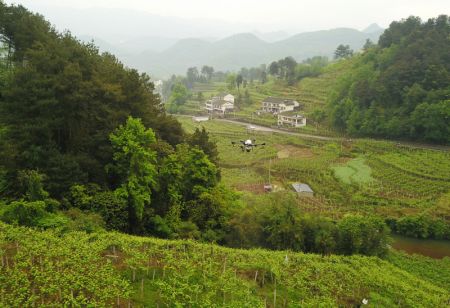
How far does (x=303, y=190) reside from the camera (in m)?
38.7

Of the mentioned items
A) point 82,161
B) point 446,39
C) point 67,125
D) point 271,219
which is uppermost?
point 446,39

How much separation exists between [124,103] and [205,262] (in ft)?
43.9

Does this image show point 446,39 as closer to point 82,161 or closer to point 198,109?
Result: point 198,109

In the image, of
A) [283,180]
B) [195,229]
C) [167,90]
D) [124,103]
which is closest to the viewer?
[195,229]

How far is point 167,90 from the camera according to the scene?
137 meters

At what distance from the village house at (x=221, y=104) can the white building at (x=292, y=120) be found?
731 inches

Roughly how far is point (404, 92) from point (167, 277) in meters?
54.7

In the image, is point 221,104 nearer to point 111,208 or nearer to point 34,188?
point 111,208

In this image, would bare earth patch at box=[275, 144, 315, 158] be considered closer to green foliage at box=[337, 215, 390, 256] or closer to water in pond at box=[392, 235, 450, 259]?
water in pond at box=[392, 235, 450, 259]

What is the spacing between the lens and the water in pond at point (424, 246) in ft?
94.9

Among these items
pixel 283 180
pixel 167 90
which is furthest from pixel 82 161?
pixel 167 90

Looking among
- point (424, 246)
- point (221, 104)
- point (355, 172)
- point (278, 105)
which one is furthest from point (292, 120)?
point (424, 246)

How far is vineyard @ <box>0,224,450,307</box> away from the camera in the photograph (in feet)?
38.2

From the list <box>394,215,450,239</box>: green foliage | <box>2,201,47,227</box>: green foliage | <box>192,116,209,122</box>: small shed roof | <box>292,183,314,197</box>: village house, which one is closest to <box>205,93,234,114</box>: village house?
<box>192,116,209,122</box>: small shed roof
